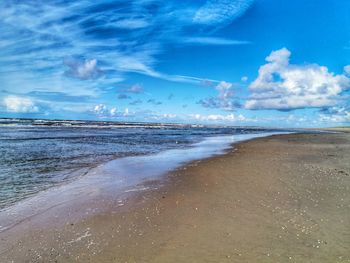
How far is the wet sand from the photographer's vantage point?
5.64 meters

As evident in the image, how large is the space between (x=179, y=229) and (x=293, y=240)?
2.50 meters

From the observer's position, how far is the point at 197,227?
702cm

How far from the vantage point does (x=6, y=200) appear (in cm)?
909

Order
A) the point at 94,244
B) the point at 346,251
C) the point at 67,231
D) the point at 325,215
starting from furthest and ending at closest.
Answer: the point at 325,215
the point at 67,231
the point at 94,244
the point at 346,251

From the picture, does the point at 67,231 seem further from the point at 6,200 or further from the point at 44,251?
the point at 6,200

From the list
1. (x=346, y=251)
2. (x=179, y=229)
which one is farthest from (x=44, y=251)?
(x=346, y=251)

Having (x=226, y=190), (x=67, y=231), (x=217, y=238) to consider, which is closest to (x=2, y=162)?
(x=67, y=231)

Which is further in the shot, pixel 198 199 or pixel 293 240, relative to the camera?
pixel 198 199

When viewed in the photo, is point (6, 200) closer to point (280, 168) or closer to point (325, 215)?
point (325, 215)

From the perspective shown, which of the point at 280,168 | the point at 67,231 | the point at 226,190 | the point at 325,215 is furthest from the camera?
the point at 280,168

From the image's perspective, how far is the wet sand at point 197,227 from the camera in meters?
5.64

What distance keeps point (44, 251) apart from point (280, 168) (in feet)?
41.2

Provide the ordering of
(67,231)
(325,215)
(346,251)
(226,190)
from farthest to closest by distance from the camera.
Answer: (226,190), (325,215), (67,231), (346,251)

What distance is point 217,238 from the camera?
636 cm
